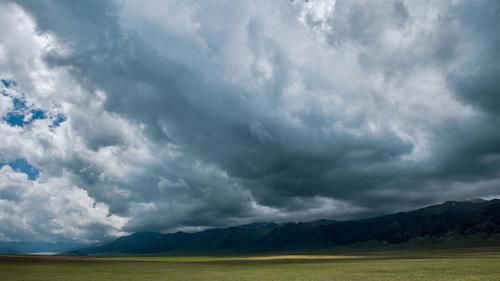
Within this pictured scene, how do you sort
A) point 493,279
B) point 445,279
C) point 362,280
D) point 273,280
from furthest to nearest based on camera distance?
point 273,280
point 362,280
point 445,279
point 493,279

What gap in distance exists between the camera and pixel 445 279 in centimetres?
6372

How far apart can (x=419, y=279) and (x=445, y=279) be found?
3944mm

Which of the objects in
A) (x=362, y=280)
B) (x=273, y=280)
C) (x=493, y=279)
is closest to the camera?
(x=493, y=279)

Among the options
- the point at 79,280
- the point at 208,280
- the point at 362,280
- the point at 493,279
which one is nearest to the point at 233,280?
the point at 208,280

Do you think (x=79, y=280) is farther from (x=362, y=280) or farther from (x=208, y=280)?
(x=362, y=280)

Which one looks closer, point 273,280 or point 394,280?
point 394,280

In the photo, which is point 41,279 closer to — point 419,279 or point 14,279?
point 14,279

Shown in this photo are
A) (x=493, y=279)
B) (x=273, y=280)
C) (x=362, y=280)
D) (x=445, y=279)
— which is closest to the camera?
(x=493, y=279)

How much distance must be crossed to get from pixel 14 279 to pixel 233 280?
41686mm

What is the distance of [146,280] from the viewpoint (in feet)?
259

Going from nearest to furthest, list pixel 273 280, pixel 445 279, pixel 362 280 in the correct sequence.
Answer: pixel 445 279 < pixel 362 280 < pixel 273 280

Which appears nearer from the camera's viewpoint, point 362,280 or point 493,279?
point 493,279

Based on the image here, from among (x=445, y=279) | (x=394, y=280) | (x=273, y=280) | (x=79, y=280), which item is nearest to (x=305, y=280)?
(x=273, y=280)

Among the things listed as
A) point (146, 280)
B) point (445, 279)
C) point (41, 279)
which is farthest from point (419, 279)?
point (41, 279)
